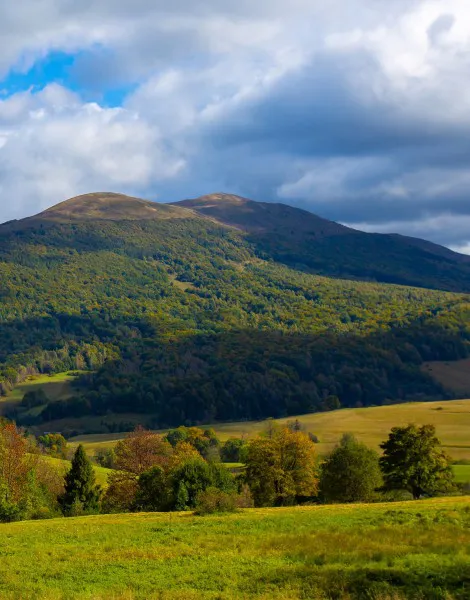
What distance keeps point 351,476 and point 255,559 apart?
158ft

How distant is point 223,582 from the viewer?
87.9 ft

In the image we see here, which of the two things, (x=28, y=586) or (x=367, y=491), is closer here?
(x=28, y=586)

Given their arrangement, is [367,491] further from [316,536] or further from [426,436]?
[316,536]

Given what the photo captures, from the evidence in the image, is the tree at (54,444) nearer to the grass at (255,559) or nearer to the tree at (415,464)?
the tree at (415,464)

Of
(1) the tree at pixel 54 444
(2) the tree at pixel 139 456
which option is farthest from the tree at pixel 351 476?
(1) the tree at pixel 54 444

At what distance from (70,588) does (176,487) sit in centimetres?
4024

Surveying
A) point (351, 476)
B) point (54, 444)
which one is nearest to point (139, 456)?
point (351, 476)

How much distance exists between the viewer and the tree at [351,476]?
76.8 meters

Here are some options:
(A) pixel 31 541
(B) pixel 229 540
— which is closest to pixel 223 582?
(B) pixel 229 540

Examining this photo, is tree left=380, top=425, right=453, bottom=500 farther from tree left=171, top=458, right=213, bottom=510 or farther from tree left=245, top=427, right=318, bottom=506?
tree left=171, top=458, right=213, bottom=510

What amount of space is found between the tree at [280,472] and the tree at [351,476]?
6.28 feet

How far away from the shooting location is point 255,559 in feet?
102

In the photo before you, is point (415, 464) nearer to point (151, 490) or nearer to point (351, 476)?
point (351, 476)

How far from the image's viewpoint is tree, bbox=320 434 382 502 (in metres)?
76.8
